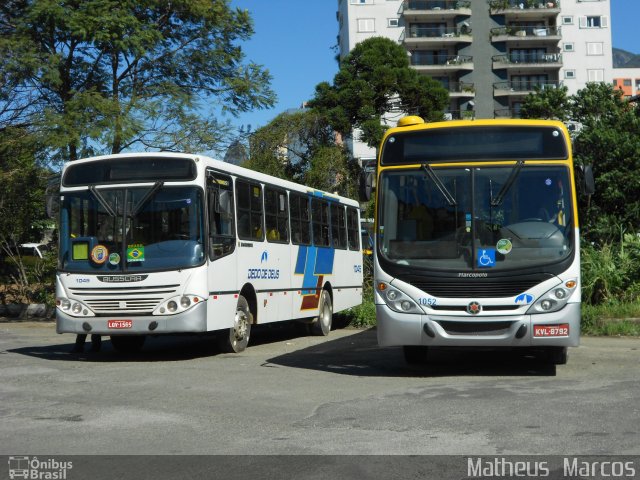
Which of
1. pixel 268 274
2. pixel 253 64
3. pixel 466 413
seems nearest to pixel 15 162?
pixel 253 64

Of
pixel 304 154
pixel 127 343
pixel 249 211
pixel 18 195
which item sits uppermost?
pixel 304 154

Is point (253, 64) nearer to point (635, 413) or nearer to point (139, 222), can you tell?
point (139, 222)

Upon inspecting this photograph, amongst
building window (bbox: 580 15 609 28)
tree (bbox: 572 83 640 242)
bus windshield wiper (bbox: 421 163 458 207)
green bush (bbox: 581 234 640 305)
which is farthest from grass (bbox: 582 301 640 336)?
building window (bbox: 580 15 609 28)

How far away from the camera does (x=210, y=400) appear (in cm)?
996

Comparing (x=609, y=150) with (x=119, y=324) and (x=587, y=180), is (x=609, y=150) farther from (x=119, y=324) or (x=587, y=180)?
(x=119, y=324)

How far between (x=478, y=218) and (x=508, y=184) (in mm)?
563

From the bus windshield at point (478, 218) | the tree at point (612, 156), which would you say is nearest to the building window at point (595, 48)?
the tree at point (612, 156)

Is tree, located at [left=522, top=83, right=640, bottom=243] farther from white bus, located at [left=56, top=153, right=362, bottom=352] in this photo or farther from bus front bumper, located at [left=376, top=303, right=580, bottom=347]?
bus front bumper, located at [left=376, top=303, right=580, bottom=347]

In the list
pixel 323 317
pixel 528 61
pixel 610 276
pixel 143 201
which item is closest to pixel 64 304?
pixel 143 201

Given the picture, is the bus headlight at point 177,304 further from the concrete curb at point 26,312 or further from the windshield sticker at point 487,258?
the concrete curb at point 26,312

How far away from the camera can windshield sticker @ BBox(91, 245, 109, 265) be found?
555 inches

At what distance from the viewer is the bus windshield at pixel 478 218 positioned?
1138 centimetres

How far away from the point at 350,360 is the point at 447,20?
6913 cm

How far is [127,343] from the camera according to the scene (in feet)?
54.8
